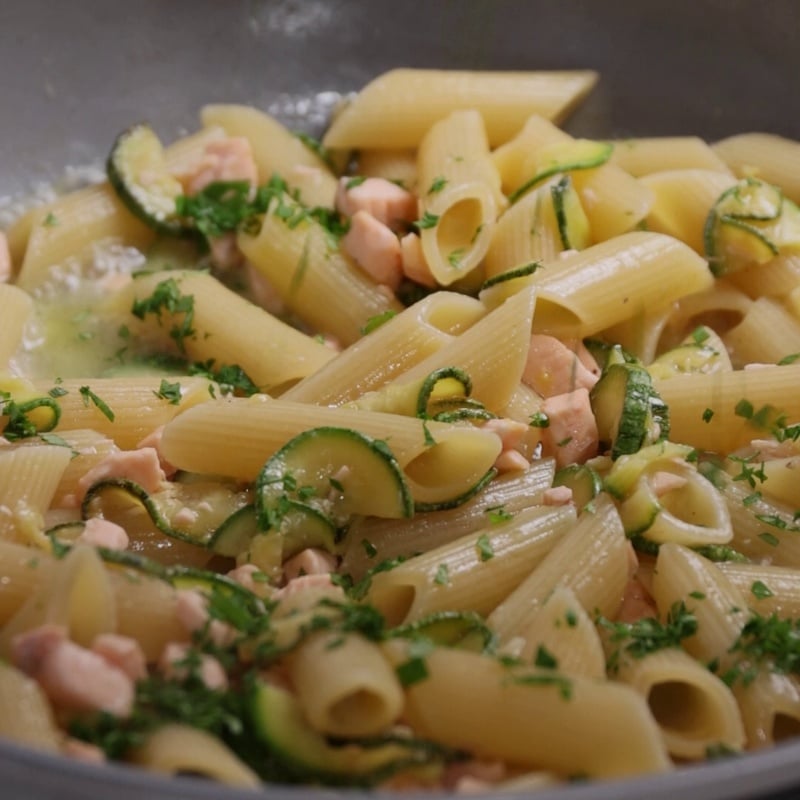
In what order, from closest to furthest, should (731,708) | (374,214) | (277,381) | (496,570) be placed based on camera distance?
(731,708) < (496,570) < (277,381) < (374,214)

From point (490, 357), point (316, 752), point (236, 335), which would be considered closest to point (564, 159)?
point (490, 357)

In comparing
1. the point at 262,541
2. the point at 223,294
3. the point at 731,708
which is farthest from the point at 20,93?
the point at 731,708

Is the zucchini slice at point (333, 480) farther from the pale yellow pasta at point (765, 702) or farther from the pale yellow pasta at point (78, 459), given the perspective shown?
the pale yellow pasta at point (765, 702)

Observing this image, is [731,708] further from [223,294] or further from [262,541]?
[223,294]

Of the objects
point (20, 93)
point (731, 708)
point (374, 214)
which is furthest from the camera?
point (20, 93)

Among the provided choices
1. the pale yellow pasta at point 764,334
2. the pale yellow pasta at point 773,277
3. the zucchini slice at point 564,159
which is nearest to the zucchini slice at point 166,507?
the zucchini slice at point 564,159

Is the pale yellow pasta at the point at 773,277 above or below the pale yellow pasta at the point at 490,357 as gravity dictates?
below

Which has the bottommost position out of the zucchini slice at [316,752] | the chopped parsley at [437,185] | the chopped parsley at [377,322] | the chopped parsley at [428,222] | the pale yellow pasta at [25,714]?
the zucchini slice at [316,752]

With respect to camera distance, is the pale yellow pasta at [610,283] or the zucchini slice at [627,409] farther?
the pale yellow pasta at [610,283]
